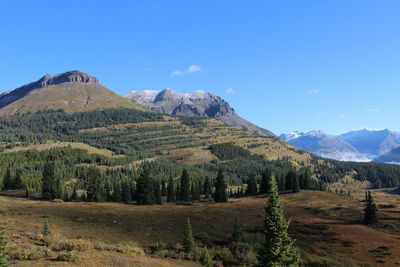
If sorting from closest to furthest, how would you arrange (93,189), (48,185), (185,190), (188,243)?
1. (188,243)
2. (93,189)
3. (48,185)
4. (185,190)

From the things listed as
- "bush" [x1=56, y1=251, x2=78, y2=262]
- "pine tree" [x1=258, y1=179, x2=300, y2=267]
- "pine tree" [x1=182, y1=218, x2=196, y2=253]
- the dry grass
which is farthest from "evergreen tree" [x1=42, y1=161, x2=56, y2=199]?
"pine tree" [x1=258, y1=179, x2=300, y2=267]

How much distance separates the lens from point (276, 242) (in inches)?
1094

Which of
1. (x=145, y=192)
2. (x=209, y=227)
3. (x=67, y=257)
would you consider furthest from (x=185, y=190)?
(x=67, y=257)

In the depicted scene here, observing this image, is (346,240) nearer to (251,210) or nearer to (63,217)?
(251,210)

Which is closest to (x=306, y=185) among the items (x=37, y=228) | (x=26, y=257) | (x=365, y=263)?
(x=365, y=263)

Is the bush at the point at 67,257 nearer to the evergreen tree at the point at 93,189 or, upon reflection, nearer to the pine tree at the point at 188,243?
the pine tree at the point at 188,243

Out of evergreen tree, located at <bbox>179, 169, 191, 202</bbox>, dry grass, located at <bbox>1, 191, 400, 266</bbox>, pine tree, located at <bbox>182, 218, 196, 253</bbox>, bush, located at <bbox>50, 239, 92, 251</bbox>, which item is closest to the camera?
bush, located at <bbox>50, 239, 92, 251</bbox>

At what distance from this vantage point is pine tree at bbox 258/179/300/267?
2764cm

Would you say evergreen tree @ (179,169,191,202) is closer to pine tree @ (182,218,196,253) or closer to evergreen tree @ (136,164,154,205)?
evergreen tree @ (136,164,154,205)

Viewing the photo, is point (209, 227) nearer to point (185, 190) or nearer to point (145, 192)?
point (145, 192)

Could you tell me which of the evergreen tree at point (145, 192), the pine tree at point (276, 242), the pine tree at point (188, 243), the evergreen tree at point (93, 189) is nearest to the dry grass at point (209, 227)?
the pine tree at point (188, 243)

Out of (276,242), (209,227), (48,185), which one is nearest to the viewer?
(276,242)

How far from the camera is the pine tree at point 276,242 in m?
27.6

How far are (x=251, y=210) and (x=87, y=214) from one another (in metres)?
51.0
